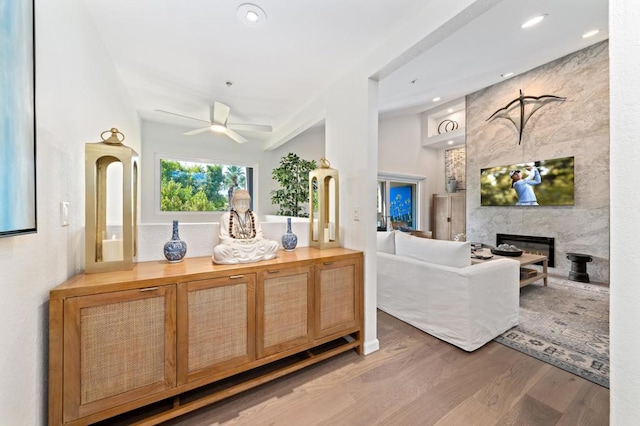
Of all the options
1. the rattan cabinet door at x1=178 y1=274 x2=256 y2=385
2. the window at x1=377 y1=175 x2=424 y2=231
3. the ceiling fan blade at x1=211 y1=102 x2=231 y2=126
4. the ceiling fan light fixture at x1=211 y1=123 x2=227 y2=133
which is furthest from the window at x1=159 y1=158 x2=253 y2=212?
the window at x1=377 y1=175 x2=424 y2=231

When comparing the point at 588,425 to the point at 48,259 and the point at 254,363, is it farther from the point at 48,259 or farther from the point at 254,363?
the point at 48,259

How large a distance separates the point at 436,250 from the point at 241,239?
1.84 metres

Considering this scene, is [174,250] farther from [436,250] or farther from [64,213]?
[436,250]

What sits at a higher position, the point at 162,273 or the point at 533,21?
the point at 533,21

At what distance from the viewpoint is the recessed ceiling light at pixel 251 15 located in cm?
165

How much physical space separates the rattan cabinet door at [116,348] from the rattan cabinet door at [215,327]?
64mm

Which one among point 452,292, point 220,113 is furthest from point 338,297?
point 220,113

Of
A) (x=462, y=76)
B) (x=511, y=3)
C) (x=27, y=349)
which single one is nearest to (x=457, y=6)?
(x=511, y=3)

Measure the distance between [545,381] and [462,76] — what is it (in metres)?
4.15

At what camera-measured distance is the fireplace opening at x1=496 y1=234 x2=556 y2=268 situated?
4.50 m

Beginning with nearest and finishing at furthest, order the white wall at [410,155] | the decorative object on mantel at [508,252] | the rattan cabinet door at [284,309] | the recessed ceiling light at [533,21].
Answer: the rattan cabinet door at [284,309], the recessed ceiling light at [533,21], the decorative object on mantel at [508,252], the white wall at [410,155]

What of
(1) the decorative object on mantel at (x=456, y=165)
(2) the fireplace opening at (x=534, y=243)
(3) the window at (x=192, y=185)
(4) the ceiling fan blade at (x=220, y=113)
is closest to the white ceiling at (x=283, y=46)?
(4) the ceiling fan blade at (x=220, y=113)

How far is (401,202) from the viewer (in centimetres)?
701

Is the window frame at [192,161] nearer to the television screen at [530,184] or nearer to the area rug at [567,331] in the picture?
the area rug at [567,331]
